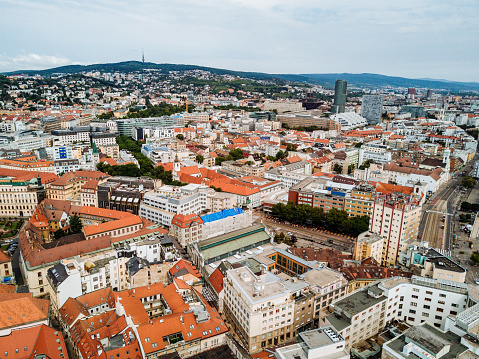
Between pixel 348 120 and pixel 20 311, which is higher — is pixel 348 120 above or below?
above

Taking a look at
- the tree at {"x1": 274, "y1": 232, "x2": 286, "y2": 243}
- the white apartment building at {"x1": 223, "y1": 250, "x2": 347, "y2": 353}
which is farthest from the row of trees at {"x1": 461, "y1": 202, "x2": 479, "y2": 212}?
the white apartment building at {"x1": 223, "y1": 250, "x2": 347, "y2": 353}

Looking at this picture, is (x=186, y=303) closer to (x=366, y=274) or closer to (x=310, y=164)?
(x=366, y=274)

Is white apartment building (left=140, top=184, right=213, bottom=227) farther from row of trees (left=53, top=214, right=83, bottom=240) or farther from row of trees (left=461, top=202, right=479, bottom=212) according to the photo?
row of trees (left=461, top=202, right=479, bottom=212)

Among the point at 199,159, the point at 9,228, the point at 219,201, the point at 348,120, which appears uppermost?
the point at 348,120

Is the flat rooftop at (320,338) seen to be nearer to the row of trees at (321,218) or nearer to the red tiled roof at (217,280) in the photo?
the red tiled roof at (217,280)

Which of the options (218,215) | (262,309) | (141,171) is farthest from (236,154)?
(262,309)

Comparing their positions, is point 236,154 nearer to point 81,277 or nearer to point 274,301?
point 81,277

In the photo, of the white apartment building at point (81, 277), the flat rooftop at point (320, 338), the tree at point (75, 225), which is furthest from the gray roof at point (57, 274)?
the flat rooftop at point (320, 338)
